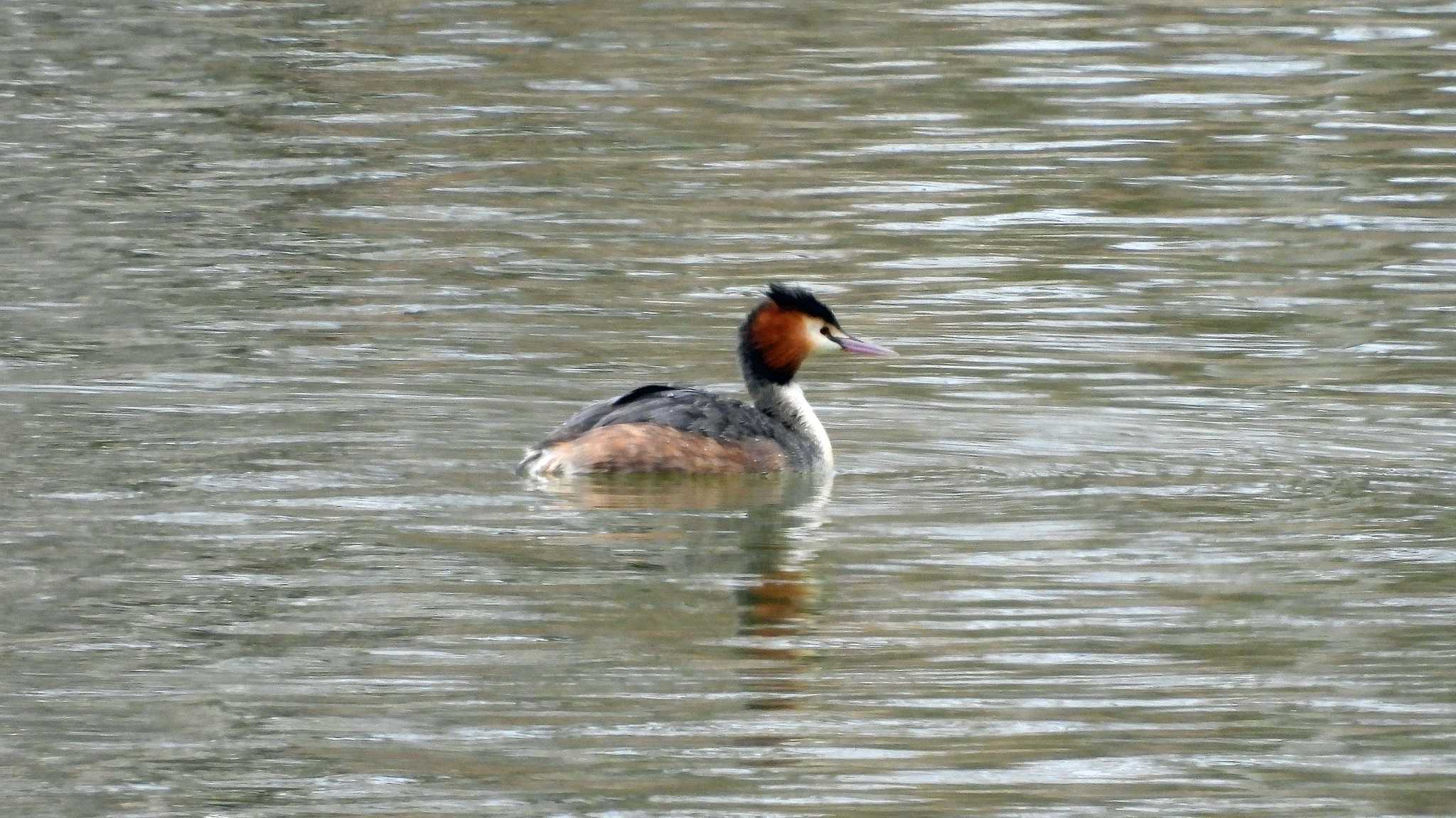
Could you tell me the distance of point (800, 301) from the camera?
11.5m

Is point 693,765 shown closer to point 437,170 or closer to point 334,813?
point 334,813

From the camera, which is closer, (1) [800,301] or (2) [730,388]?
(1) [800,301]

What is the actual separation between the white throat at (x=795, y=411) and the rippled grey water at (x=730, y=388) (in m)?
0.20

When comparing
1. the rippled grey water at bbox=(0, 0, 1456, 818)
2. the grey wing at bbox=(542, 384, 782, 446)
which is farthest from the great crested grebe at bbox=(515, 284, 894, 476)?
the rippled grey water at bbox=(0, 0, 1456, 818)

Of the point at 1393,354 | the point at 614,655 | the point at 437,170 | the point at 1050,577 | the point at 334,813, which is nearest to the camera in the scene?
the point at 334,813

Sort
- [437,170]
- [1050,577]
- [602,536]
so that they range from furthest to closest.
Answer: [437,170] < [602,536] < [1050,577]

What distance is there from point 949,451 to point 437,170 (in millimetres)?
7210

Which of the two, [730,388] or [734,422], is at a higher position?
[734,422]

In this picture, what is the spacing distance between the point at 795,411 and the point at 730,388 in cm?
175

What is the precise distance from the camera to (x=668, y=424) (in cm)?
1085

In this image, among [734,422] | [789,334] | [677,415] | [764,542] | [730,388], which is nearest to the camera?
[764,542]

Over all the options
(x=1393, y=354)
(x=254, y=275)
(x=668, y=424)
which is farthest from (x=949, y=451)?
(x=254, y=275)

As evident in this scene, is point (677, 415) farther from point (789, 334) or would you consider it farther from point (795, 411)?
point (789, 334)

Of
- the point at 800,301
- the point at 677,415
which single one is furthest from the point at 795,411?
the point at 677,415
